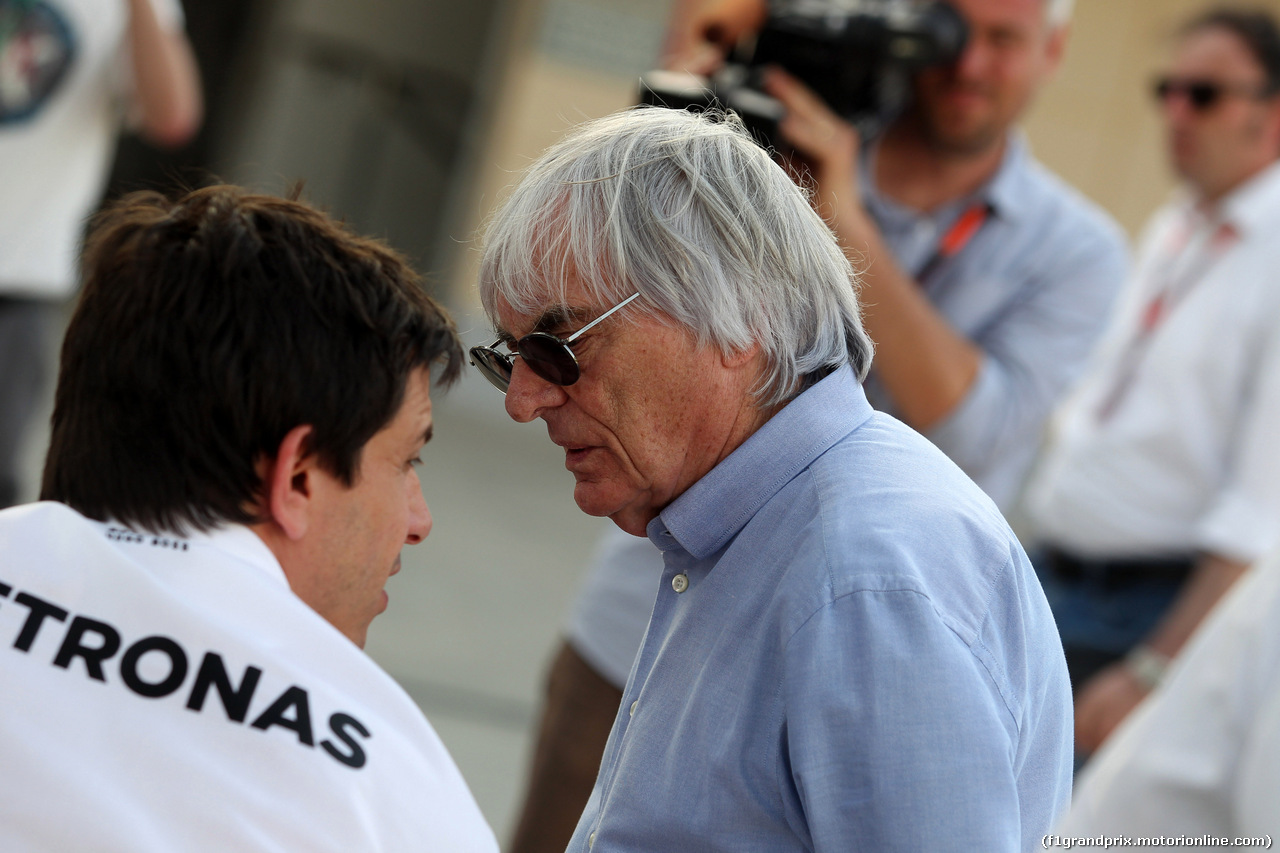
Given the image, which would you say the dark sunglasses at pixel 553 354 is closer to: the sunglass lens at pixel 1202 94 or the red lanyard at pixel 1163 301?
the red lanyard at pixel 1163 301

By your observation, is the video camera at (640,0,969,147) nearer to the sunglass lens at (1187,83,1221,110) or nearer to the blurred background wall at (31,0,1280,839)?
the sunglass lens at (1187,83,1221,110)

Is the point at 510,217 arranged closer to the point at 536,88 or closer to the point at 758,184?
the point at 758,184

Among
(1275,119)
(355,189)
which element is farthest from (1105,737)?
(355,189)

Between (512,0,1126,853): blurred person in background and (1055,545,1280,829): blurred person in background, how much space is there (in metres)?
1.05

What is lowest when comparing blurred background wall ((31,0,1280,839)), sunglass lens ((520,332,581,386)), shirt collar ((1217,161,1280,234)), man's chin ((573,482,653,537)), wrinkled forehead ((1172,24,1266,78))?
blurred background wall ((31,0,1280,839))

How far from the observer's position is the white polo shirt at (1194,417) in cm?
299

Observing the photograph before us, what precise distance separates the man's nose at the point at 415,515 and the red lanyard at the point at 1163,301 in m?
2.26

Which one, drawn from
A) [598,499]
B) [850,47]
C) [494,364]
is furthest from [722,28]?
[598,499]

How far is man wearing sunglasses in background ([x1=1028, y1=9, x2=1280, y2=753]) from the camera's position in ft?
9.87

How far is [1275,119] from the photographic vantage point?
3.38m

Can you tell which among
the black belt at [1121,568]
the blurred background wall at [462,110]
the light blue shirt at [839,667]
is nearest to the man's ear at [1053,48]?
the black belt at [1121,568]

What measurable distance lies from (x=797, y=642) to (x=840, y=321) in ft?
1.25

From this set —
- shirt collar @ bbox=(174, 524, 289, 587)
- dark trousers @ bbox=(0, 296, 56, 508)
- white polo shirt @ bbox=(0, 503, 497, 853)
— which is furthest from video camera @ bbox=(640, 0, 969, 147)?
dark trousers @ bbox=(0, 296, 56, 508)

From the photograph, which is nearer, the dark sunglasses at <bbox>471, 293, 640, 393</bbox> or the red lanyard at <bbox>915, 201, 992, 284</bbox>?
the dark sunglasses at <bbox>471, 293, 640, 393</bbox>
